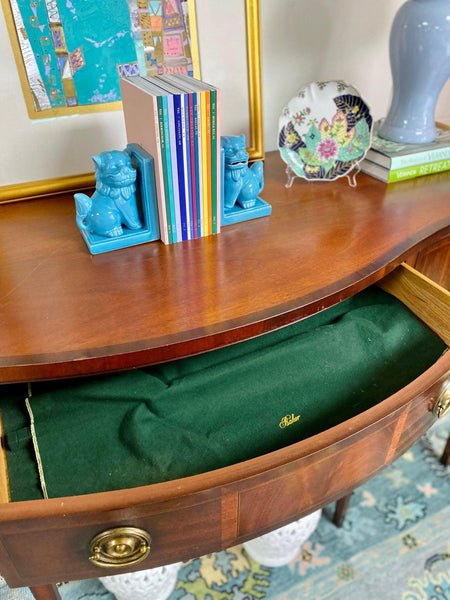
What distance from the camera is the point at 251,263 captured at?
707 mm

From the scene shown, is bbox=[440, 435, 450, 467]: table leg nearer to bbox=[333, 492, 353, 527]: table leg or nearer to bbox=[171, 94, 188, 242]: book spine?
bbox=[333, 492, 353, 527]: table leg

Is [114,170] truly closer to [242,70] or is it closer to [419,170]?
[242,70]

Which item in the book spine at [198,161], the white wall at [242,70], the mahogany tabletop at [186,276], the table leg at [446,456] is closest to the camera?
the mahogany tabletop at [186,276]

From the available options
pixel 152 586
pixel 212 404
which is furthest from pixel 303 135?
pixel 152 586

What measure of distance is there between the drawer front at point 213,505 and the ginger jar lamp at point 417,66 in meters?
0.57

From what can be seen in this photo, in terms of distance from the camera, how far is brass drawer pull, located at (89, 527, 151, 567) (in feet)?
1.60

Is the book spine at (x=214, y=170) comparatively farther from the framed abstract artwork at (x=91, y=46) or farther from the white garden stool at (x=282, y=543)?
the white garden stool at (x=282, y=543)

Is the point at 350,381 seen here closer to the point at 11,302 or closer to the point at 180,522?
the point at 180,522

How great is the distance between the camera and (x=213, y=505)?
0.50m

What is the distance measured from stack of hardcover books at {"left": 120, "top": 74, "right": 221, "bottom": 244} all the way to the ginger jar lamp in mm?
434

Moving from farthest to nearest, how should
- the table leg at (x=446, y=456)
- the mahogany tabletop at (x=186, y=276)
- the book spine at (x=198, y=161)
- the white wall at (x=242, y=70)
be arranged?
the table leg at (x=446, y=456) → the white wall at (x=242, y=70) → the book spine at (x=198, y=161) → the mahogany tabletop at (x=186, y=276)

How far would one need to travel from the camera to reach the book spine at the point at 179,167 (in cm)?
66

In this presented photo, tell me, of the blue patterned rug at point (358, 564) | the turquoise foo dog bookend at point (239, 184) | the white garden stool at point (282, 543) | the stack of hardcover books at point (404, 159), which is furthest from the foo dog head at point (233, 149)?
the blue patterned rug at point (358, 564)

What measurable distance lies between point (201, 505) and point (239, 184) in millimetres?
497
